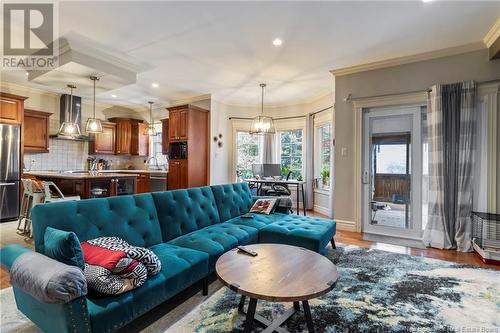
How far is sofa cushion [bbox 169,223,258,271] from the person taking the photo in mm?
2299

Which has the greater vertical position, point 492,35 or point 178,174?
point 492,35

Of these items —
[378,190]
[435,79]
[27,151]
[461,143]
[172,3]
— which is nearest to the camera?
[172,3]

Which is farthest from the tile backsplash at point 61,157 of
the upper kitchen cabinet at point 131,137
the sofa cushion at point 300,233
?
the sofa cushion at point 300,233

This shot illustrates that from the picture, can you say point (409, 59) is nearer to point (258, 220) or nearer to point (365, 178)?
point (365, 178)

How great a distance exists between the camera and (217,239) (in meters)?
2.51

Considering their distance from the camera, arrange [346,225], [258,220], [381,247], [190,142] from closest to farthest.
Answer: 1. [258,220]
2. [381,247]
3. [346,225]
4. [190,142]

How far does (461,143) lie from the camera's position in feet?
11.3

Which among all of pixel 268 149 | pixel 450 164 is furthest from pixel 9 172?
pixel 450 164

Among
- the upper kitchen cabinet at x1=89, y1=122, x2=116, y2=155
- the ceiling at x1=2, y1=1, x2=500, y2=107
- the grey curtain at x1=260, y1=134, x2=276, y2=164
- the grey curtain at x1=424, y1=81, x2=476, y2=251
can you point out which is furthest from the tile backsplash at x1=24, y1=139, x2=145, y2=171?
the grey curtain at x1=424, y1=81, x2=476, y2=251

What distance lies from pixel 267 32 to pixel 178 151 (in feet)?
11.8

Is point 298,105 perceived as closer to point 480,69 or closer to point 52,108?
point 480,69

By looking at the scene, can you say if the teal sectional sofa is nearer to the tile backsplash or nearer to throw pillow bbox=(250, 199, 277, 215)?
throw pillow bbox=(250, 199, 277, 215)

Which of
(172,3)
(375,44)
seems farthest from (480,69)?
(172,3)

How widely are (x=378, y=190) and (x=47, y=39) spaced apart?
18.1 feet
